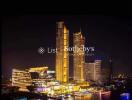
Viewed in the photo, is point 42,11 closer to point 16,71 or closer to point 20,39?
point 20,39

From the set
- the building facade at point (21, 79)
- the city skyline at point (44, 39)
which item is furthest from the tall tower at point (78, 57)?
the building facade at point (21, 79)

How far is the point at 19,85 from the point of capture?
418 centimetres

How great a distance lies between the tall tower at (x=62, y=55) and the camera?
13.9ft

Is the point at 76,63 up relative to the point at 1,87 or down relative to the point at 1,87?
up

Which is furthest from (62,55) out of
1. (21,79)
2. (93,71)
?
(21,79)

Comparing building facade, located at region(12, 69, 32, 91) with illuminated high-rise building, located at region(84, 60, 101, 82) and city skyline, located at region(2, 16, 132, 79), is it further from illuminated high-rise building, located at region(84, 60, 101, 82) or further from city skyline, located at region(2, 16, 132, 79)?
illuminated high-rise building, located at region(84, 60, 101, 82)

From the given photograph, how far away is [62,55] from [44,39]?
285mm

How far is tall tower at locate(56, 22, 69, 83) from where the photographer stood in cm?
422

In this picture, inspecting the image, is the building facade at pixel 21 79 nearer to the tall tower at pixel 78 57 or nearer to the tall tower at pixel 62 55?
the tall tower at pixel 62 55

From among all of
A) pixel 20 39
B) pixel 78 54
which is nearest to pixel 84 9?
pixel 78 54

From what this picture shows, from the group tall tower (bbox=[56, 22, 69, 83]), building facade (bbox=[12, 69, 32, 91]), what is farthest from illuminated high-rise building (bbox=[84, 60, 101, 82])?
building facade (bbox=[12, 69, 32, 91])

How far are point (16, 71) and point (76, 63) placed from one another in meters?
0.71

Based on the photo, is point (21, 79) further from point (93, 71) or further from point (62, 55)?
point (93, 71)

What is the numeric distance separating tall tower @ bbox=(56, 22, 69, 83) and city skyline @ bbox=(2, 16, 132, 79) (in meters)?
0.05
